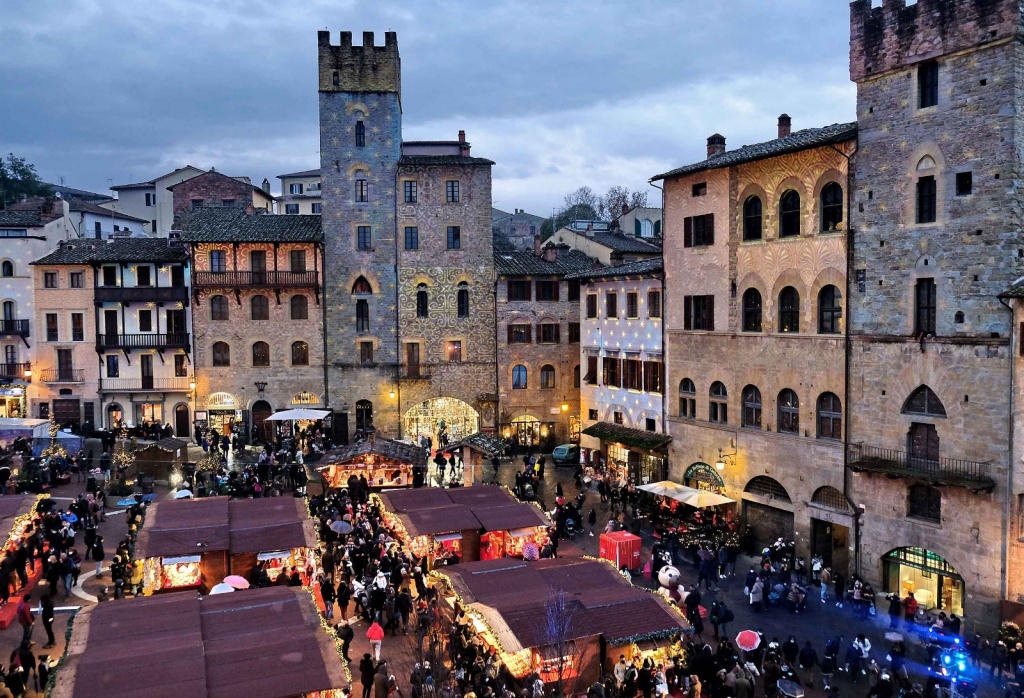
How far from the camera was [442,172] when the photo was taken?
45688 mm

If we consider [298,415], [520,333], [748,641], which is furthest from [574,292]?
[748,641]

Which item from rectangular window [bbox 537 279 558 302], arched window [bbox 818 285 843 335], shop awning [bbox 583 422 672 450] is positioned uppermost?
rectangular window [bbox 537 279 558 302]

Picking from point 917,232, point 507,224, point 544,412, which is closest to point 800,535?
point 917,232

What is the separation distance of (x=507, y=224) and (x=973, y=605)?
259 ft

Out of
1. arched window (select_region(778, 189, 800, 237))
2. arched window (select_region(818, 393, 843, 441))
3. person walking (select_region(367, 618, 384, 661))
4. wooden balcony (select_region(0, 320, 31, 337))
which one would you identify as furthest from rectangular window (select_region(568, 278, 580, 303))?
wooden balcony (select_region(0, 320, 31, 337))

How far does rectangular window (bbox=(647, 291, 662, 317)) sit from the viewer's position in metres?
35.8

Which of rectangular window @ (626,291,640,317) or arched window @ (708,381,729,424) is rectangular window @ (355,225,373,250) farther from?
arched window @ (708,381,729,424)

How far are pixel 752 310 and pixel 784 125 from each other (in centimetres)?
948

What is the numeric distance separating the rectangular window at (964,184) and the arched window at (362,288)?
2975 cm

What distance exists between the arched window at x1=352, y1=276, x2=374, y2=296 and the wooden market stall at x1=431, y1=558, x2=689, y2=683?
28032 mm

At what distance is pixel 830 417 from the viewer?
91.1ft

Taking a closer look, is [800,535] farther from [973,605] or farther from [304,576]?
[304,576]

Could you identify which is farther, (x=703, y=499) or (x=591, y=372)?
(x=591, y=372)

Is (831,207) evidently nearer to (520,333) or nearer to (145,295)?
(520,333)
